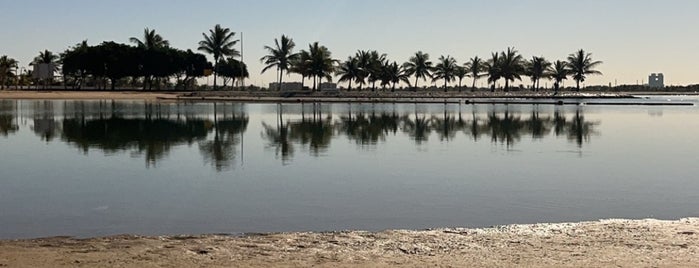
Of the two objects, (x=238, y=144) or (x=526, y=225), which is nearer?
(x=526, y=225)

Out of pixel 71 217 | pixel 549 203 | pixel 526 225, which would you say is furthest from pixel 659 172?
pixel 71 217

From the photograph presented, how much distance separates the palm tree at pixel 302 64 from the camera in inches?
3578

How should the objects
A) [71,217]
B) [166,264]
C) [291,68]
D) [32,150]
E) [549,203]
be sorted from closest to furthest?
[166,264] < [71,217] < [549,203] < [32,150] < [291,68]

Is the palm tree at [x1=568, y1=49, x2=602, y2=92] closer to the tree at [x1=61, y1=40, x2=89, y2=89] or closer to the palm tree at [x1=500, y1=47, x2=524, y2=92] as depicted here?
the palm tree at [x1=500, y1=47, x2=524, y2=92]

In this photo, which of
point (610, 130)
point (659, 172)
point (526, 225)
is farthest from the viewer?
point (610, 130)

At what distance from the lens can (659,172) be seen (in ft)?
50.9

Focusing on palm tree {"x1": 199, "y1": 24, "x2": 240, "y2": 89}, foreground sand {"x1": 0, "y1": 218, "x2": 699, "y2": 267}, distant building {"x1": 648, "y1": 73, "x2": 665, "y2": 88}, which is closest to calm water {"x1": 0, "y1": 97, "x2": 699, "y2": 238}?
foreground sand {"x1": 0, "y1": 218, "x2": 699, "y2": 267}

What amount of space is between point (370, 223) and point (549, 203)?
3.22m

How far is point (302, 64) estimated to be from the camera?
300 ft

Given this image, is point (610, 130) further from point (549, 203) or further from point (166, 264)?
point (166, 264)

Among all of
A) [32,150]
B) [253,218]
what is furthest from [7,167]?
[253,218]

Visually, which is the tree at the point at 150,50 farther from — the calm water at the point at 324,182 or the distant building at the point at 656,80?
the distant building at the point at 656,80

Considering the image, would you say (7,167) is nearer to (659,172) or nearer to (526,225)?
(526,225)

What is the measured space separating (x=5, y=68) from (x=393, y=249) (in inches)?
3903
